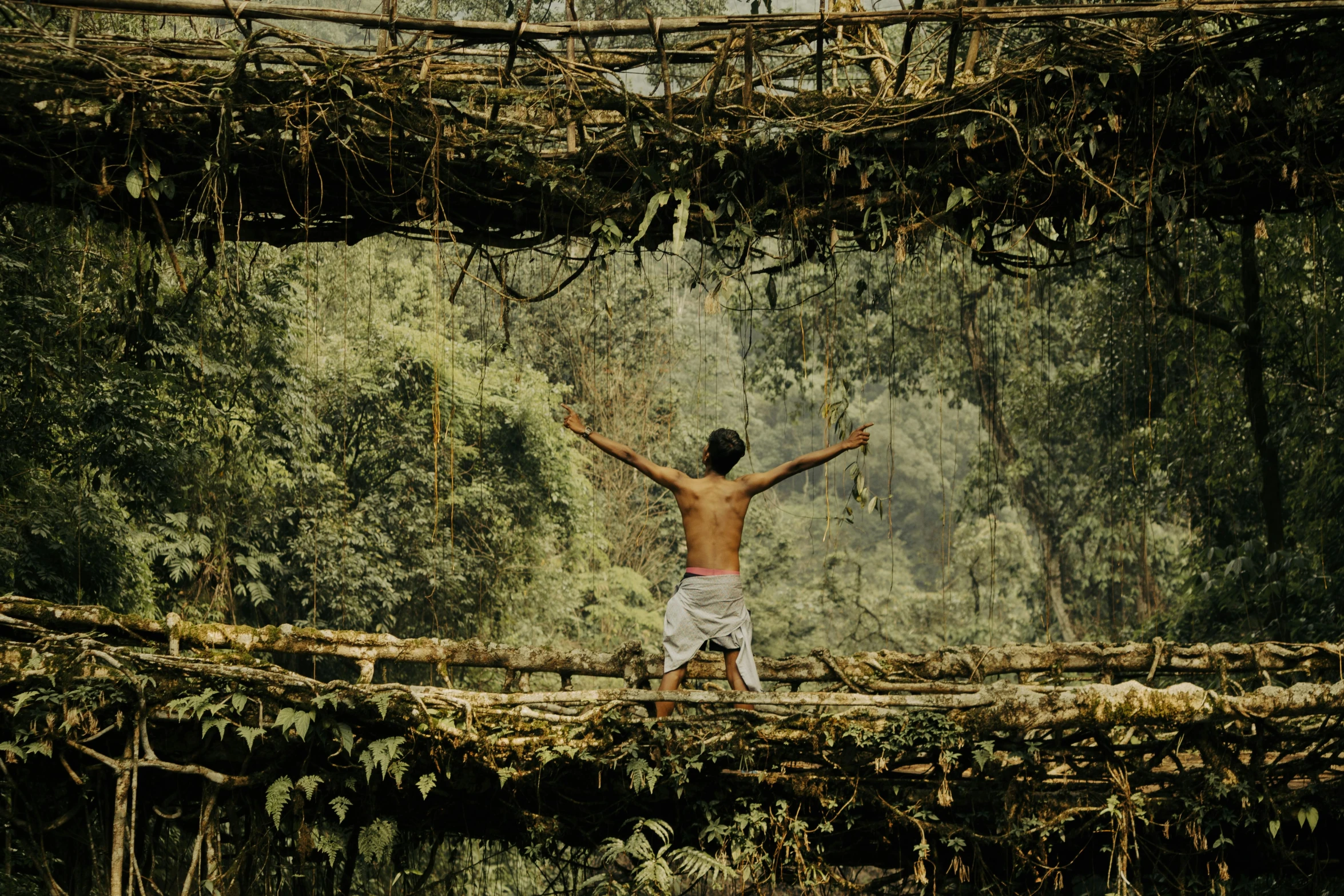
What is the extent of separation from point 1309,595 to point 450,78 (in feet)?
29.8

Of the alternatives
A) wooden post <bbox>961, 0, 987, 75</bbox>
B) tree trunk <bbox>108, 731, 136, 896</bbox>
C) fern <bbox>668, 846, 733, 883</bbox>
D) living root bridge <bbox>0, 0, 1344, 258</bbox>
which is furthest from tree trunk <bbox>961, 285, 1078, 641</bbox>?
tree trunk <bbox>108, 731, 136, 896</bbox>

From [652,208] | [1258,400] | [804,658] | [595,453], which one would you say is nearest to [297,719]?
[652,208]

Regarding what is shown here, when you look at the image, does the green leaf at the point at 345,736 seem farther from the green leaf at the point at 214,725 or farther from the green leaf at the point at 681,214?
the green leaf at the point at 681,214

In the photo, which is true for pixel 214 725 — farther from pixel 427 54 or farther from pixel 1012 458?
pixel 1012 458

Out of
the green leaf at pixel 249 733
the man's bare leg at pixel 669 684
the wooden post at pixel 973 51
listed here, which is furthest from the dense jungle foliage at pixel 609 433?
the green leaf at pixel 249 733

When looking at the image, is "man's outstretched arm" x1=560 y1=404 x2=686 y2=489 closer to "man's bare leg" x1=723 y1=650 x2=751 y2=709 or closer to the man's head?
the man's head

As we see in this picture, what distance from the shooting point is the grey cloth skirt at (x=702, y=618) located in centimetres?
593

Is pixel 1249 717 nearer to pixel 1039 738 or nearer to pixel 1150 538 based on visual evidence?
pixel 1039 738

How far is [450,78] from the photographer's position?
5957 mm

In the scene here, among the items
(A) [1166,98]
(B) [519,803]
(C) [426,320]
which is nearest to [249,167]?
(B) [519,803]

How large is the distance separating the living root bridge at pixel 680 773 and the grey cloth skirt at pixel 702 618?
0.32 m

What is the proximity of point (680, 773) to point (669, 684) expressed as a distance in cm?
63

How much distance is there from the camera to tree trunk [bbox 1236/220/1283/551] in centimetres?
1170

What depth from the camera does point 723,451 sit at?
20.0ft
